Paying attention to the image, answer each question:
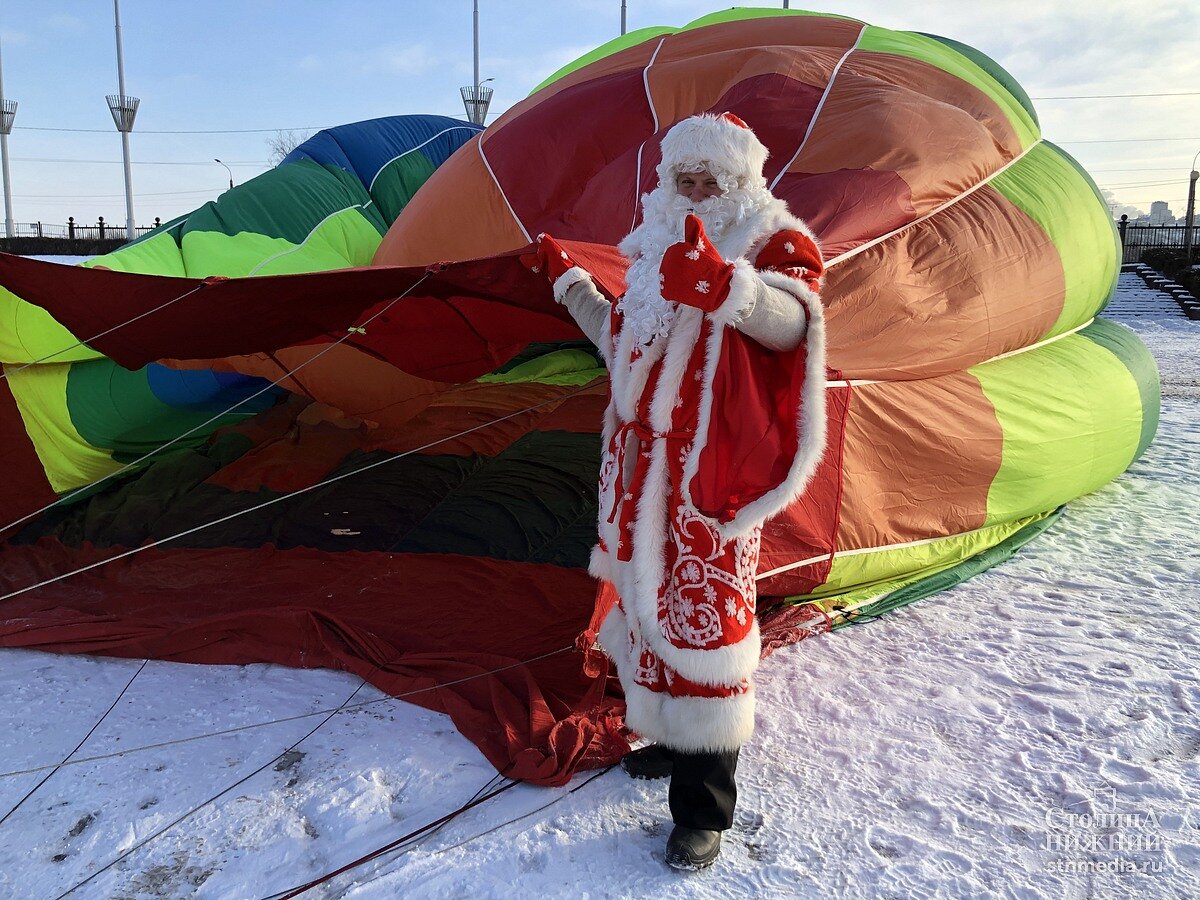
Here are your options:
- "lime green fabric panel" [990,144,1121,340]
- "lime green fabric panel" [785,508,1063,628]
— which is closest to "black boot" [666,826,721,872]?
"lime green fabric panel" [785,508,1063,628]

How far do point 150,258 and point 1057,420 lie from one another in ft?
12.7

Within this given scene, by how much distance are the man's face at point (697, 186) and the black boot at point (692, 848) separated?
1268mm

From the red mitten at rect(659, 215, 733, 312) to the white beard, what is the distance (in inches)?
6.4

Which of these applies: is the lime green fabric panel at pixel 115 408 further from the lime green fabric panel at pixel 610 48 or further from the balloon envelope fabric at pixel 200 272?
the lime green fabric panel at pixel 610 48

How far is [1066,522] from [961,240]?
5.07 feet

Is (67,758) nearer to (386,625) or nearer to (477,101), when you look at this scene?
(386,625)

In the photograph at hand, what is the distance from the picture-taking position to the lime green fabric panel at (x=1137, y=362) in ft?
13.4

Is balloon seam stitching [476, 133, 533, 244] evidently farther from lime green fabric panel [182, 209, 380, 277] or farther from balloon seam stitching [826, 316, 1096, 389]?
balloon seam stitching [826, 316, 1096, 389]

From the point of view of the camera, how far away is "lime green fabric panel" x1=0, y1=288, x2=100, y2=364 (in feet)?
10.2

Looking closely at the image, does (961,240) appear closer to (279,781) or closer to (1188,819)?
(1188,819)

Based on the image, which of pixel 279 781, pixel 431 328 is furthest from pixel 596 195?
pixel 279 781

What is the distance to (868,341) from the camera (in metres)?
2.80

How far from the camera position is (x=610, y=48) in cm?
450

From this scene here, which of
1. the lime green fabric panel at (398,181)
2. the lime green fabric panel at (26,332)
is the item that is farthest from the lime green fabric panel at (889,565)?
the lime green fabric panel at (398,181)
